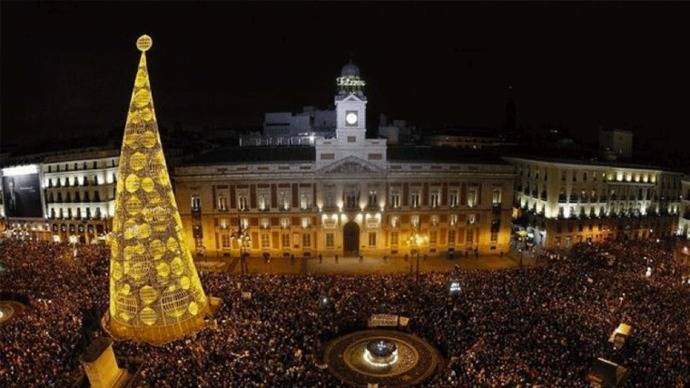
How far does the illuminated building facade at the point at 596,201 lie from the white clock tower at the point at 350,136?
1936 centimetres

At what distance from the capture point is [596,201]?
175 ft

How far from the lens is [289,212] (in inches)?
1938

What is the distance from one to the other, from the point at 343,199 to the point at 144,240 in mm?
27282

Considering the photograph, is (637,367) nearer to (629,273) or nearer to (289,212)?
(629,273)

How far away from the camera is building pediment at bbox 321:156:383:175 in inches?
1897

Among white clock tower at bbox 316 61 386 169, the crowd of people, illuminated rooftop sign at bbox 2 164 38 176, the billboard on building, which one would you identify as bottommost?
the crowd of people

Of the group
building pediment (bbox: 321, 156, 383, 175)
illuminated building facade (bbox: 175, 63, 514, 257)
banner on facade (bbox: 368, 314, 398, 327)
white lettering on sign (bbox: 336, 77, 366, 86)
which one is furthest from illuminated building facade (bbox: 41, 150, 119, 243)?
banner on facade (bbox: 368, 314, 398, 327)

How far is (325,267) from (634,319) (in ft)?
86.5

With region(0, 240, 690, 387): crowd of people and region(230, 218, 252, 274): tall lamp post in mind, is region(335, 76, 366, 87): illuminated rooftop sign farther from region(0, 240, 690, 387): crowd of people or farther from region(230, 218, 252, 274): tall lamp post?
region(0, 240, 690, 387): crowd of people

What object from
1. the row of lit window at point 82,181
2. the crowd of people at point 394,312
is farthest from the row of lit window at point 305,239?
the row of lit window at point 82,181

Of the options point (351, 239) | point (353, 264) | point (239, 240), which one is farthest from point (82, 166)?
point (353, 264)

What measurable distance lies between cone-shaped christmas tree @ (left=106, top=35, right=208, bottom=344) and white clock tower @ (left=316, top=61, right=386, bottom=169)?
82.7 ft

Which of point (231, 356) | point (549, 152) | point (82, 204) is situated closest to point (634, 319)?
point (231, 356)

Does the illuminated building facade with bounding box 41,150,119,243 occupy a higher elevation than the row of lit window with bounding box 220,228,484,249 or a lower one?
higher
